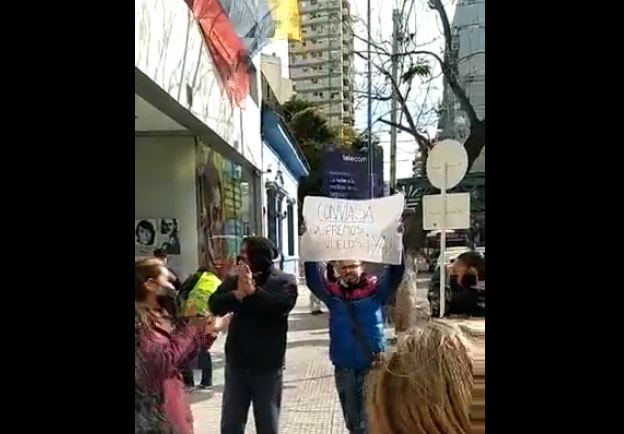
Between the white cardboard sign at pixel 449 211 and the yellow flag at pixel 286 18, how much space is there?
0.42 metres

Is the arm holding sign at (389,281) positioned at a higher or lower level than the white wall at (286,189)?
lower

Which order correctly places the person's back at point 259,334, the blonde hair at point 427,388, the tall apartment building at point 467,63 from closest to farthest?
the blonde hair at point 427,388 → the tall apartment building at point 467,63 → the person's back at point 259,334

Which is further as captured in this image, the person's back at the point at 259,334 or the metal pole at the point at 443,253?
the person's back at the point at 259,334

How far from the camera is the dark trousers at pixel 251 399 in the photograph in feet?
4.61

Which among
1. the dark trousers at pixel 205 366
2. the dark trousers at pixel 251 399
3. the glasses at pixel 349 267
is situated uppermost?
the glasses at pixel 349 267

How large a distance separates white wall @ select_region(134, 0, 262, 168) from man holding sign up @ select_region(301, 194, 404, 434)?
0.68 feet

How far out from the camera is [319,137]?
1.39m

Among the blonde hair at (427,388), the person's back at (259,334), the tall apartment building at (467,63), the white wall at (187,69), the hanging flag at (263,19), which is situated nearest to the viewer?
the blonde hair at (427,388)

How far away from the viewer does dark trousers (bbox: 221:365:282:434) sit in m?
1.41

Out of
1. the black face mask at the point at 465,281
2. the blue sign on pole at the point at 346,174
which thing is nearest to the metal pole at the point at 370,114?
the blue sign on pole at the point at 346,174

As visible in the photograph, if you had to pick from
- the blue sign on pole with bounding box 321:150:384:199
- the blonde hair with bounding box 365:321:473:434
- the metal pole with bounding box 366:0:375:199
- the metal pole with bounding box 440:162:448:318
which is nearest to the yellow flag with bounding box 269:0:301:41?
the metal pole with bounding box 366:0:375:199

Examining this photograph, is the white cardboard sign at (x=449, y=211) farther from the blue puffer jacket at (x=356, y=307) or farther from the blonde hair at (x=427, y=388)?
the blonde hair at (x=427, y=388)

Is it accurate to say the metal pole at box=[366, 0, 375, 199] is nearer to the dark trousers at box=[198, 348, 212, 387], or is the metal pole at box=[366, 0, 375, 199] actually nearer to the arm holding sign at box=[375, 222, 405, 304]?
the arm holding sign at box=[375, 222, 405, 304]
